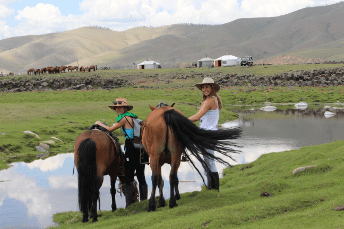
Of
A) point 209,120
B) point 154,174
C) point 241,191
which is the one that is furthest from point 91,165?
point 241,191

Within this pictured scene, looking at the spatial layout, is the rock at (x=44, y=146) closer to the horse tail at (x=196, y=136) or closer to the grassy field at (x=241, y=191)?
the grassy field at (x=241, y=191)

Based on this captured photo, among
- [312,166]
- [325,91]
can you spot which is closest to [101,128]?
[312,166]

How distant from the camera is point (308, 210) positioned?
5.72 m

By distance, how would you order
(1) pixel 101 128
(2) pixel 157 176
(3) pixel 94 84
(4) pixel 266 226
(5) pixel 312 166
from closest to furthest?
(4) pixel 266 226
(2) pixel 157 176
(1) pixel 101 128
(5) pixel 312 166
(3) pixel 94 84

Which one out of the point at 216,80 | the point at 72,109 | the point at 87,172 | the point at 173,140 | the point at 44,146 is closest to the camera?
the point at 87,172

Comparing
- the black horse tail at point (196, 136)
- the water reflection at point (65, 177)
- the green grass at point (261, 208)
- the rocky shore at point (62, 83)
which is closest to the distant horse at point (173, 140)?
the black horse tail at point (196, 136)

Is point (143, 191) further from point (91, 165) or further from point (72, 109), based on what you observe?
point (72, 109)

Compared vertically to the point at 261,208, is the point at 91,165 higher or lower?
higher

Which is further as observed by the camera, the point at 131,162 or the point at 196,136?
the point at 131,162

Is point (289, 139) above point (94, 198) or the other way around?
the other way around

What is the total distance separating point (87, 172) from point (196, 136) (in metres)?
2.20

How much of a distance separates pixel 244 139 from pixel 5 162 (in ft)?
37.2

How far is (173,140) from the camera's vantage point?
668 centimetres

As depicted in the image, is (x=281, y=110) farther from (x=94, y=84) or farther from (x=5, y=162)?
(x=94, y=84)
